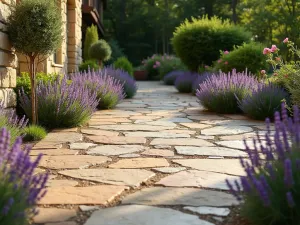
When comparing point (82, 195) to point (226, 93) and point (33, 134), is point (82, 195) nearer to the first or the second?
point (33, 134)

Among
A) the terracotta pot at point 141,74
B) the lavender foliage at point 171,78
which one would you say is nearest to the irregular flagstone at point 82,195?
the lavender foliage at point 171,78

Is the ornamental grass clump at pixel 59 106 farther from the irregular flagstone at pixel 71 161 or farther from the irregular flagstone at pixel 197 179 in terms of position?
the irregular flagstone at pixel 197 179

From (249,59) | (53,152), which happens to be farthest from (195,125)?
(249,59)

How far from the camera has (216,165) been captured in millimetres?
3277

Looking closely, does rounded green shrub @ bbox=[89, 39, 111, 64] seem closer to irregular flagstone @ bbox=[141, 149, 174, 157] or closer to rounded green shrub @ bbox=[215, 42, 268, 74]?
rounded green shrub @ bbox=[215, 42, 268, 74]

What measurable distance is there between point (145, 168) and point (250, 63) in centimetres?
702

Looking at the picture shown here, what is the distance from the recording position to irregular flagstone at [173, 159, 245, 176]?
3.11m

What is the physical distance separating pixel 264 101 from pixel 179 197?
380cm

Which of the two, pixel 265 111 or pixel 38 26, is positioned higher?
pixel 38 26

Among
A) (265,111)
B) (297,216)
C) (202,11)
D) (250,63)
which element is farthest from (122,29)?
(297,216)

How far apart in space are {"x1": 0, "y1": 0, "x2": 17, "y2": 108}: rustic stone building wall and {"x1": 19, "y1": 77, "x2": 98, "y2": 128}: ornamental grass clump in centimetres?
19

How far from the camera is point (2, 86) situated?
4.57 m

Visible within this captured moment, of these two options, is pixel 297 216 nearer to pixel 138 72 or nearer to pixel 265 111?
pixel 265 111

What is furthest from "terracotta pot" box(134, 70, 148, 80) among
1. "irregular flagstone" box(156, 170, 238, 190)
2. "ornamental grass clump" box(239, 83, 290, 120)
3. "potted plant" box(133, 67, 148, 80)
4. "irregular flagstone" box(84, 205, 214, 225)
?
"irregular flagstone" box(84, 205, 214, 225)
